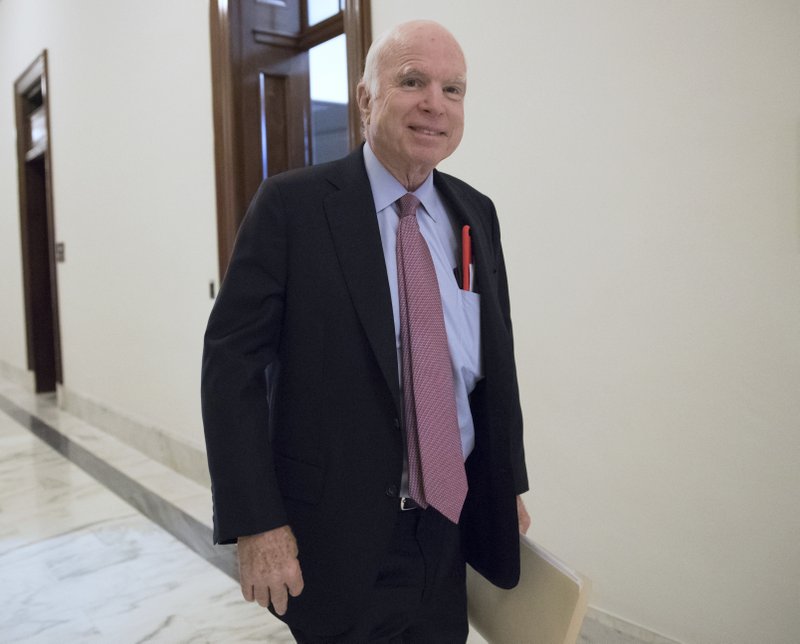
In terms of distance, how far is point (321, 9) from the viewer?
12.6 ft

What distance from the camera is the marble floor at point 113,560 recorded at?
8.45ft

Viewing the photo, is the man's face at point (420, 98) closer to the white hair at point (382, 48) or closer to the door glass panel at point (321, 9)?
the white hair at point (382, 48)

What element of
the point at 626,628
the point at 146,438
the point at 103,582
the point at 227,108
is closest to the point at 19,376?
the point at 146,438

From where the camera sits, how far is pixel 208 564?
10.2 ft

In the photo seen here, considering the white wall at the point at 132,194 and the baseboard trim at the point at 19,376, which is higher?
the white wall at the point at 132,194

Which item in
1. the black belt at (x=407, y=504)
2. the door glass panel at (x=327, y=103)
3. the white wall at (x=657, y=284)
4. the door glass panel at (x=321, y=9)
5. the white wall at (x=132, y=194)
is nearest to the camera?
the black belt at (x=407, y=504)

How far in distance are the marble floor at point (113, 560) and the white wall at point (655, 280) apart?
41 centimetres

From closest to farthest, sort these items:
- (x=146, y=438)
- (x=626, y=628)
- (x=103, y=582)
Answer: (x=626, y=628)
(x=103, y=582)
(x=146, y=438)

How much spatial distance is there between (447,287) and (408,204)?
0.52 feet

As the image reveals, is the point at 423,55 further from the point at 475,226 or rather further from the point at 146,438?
the point at 146,438

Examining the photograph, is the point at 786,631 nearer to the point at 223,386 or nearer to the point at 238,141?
the point at 223,386

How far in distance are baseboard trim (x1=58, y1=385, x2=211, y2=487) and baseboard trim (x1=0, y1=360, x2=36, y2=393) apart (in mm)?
1141

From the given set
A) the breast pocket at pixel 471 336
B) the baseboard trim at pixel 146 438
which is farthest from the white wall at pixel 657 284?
the baseboard trim at pixel 146 438

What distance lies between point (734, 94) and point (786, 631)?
1.32 meters
